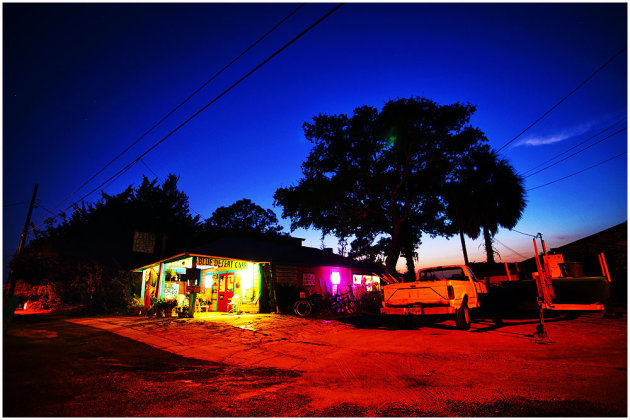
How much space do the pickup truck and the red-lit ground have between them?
2.69 ft

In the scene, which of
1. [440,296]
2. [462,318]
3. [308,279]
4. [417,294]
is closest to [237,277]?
[308,279]

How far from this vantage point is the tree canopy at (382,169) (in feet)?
66.1

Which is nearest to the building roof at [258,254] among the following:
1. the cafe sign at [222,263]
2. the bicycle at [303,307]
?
the cafe sign at [222,263]

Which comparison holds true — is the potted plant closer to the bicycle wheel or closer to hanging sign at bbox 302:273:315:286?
the bicycle wheel

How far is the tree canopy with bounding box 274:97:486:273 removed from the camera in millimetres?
20156

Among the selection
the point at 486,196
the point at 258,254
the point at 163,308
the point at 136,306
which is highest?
the point at 486,196

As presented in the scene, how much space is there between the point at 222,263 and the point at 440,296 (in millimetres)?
11061

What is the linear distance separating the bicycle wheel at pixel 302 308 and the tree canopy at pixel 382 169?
8.18 meters

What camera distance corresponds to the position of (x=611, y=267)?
12531mm

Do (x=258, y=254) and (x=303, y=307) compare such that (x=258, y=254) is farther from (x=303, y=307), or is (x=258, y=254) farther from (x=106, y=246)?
(x=106, y=246)

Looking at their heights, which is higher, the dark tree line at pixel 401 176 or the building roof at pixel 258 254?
the dark tree line at pixel 401 176

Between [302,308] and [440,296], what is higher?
[440,296]

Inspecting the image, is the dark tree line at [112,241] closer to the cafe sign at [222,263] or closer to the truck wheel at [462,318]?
the cafe sign at [222,263]

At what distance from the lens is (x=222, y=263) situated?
1532 cm
